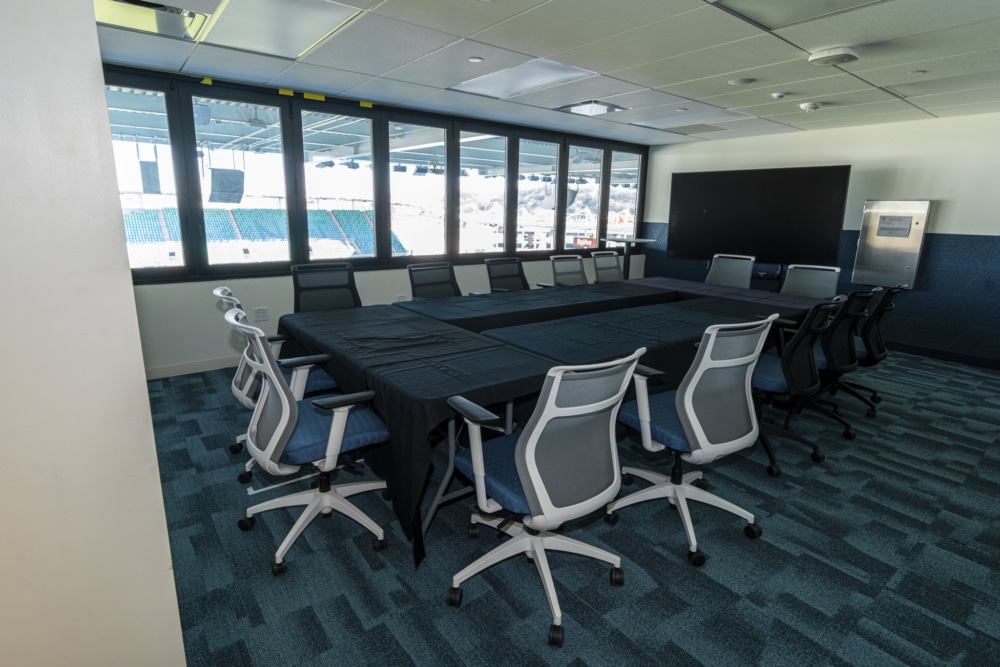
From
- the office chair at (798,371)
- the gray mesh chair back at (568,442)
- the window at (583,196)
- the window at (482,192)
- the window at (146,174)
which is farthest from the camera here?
the window at (583,196)

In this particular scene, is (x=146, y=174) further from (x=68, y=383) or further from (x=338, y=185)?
(x=68, y=383)

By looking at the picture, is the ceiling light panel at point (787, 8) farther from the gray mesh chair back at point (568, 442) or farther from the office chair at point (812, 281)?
the office chair at point (812, 281)

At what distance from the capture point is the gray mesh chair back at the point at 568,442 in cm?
171

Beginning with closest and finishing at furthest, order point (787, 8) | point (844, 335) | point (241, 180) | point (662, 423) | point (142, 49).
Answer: point (662, 423) < point (787, 8) < point (142, 49) < point (844, 335) < point (241, 180)

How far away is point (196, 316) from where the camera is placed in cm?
473

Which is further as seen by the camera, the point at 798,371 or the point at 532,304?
the point at 532,304

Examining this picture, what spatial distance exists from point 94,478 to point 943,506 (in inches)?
151

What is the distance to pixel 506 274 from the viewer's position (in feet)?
17.5

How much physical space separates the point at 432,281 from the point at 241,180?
2153mm

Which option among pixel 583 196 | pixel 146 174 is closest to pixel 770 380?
pixel 583 196

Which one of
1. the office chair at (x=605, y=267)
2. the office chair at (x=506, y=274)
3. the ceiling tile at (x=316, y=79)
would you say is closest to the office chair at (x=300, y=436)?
the ceiling tile at (x=316, y=79)

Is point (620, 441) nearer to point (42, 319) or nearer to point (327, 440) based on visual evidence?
point (327, 440)

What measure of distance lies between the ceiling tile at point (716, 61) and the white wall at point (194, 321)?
3888 mm

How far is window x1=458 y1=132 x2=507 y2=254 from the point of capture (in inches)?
255
